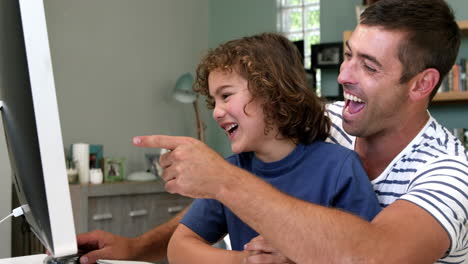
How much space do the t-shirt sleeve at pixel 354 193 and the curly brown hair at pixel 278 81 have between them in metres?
0.18

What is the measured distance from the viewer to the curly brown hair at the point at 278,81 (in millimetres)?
1300

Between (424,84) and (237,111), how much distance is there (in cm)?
51

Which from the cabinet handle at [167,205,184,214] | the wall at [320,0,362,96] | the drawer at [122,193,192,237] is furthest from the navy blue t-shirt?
the wall at [320,0,362,96]

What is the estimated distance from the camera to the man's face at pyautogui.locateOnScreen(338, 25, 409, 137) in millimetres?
1331

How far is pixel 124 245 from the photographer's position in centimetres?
132

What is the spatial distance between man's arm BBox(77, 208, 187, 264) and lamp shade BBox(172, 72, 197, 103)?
3200 millimetres

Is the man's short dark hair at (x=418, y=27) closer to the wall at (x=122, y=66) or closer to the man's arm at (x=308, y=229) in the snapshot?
the man's arm at (x=308, y=229)

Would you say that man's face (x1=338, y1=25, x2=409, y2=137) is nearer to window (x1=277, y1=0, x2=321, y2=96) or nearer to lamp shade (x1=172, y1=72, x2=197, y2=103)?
lamp shade (x1=172, y1=72, x2=197, y2=103)

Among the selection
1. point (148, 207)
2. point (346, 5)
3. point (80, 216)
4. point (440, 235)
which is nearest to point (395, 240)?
point (440, 235)

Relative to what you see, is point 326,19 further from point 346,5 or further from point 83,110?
point 83,110

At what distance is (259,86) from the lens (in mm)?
1283

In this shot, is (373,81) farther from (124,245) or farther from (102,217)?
(102,217)

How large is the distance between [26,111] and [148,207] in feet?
11.2

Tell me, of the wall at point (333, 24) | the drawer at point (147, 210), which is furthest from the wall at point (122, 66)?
the wall at point (333, 24)
